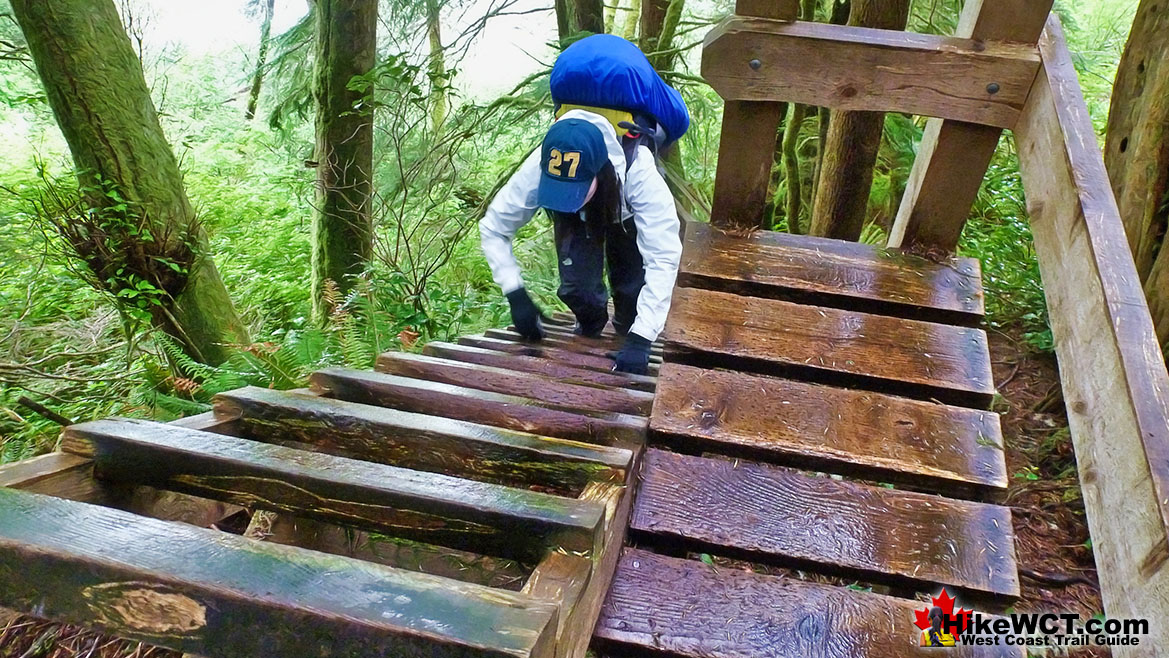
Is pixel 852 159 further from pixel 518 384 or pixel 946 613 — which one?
pixel 946 613

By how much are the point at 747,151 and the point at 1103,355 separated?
1682mm

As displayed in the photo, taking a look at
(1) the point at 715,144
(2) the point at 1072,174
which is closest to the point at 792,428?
(2) the point at 1072,174

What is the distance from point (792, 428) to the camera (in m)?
2.08

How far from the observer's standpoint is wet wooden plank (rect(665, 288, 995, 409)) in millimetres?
2250

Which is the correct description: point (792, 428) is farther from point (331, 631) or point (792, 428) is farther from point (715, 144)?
point (715, 144)

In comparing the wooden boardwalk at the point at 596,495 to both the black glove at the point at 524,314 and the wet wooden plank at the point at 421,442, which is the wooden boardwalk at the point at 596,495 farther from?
the black glove at the point at 524,314

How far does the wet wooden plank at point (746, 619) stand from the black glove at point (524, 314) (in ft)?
6.43

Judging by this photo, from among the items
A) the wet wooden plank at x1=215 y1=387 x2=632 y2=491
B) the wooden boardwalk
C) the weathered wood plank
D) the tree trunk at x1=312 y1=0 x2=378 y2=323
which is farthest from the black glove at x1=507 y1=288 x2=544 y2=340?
the tree trunk at x1=312 y1=0 x2=378 y2=323

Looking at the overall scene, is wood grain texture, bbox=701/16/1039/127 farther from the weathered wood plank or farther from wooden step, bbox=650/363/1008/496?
the weathered wood plank

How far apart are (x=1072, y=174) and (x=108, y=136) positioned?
5.27 meters

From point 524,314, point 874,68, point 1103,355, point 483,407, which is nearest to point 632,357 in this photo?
point 524,314

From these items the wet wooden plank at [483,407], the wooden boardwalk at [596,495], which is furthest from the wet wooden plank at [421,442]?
the wet wooden plank at [483,407]

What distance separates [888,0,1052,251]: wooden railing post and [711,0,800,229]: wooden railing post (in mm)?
679

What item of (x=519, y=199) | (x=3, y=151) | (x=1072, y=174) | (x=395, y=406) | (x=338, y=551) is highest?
(x=1072, y=174)
